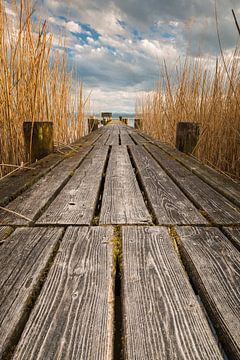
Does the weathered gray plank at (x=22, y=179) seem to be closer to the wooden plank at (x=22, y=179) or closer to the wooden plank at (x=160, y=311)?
the wooden plank at (x=22, y=179)

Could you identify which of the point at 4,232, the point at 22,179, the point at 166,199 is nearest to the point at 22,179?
the point at 22,179

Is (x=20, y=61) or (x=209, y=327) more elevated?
(x=20, y=61)

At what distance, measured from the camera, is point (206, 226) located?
2.79 ft

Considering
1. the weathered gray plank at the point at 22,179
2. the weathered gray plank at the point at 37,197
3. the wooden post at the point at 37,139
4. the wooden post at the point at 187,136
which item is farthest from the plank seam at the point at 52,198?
the wooden post at the point at 187,136

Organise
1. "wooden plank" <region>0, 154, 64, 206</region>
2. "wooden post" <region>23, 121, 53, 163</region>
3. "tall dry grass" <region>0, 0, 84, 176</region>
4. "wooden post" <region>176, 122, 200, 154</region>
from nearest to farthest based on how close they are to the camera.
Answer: "wooden plank" <region>0, 154, 64, 206</region>
"tall dry grass" <region>0, 0, 84, 176</region>
"wooden post" <region>23, 121, 53, 163</region>
"wooden post" <region>176, 122, 200, 154</region>

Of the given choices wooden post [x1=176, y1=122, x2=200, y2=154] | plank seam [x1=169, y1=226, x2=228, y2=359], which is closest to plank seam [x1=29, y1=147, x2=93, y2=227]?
plank seam [x1=169, y1=226, x2=228, y2=359]

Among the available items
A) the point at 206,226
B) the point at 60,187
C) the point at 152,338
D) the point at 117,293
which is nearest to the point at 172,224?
the point at 206,226

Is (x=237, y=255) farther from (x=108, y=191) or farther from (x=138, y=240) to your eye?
(x=108, y=191)

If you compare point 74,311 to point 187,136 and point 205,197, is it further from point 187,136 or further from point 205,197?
point 187,136

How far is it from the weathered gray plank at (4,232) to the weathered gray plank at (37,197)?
36mm

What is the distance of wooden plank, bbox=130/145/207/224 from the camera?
903mm

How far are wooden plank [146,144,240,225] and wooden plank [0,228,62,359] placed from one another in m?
0.58

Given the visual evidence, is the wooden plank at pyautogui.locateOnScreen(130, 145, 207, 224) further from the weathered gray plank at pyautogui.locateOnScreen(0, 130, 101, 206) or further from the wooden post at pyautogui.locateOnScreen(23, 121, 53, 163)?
the wooden post at pyautogui.locateOnScreen(23, 121, 53, 163)

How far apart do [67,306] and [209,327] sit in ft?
0.88
